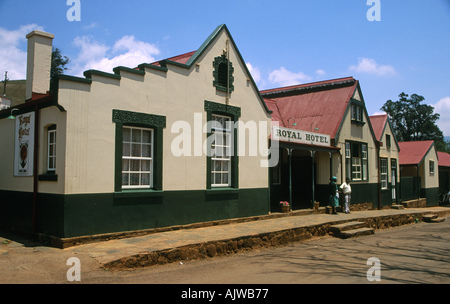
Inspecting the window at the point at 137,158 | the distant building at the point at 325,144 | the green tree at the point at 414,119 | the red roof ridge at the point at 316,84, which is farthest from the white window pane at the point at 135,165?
the green tree at the point at 414,119

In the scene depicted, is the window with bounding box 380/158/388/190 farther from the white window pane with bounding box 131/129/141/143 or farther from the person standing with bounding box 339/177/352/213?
the white window pane with bounding box 131/129/141/143

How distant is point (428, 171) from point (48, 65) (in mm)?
28652

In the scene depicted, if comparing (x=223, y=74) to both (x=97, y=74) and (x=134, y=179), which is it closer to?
(x=97, y=74)

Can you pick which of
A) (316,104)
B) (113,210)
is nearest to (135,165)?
(113,210)

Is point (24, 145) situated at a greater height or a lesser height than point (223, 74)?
lesser

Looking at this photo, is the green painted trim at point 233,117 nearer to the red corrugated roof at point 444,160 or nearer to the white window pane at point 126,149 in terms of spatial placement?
the white window pane at point 126,149

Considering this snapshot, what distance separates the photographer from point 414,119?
65.1 meters

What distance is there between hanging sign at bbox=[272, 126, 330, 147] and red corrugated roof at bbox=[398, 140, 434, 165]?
45.5ft

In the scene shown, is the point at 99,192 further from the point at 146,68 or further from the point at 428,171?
the point at 428,171

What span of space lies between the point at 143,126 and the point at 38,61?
3537 mm

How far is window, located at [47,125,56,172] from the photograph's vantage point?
976 centimetres

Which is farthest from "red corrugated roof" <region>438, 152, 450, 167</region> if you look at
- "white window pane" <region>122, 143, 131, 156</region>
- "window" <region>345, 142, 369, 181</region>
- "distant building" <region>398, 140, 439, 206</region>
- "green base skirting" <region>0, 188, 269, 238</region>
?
"white window pane" <region>122, 143, 131, 156</region>

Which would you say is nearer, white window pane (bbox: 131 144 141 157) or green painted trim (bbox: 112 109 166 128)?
green painted trim (bbox: 112 109 166 128)
